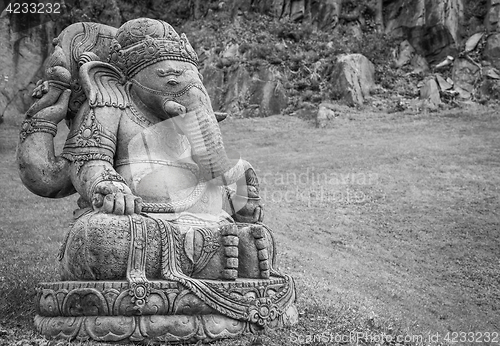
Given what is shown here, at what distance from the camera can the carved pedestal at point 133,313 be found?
3.79m

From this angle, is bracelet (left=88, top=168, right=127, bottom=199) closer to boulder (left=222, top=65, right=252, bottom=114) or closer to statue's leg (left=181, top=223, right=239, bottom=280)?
statue's leg (left=181, top=223, right=239, bottom=280)

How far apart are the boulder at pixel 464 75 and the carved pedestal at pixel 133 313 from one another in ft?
73.5

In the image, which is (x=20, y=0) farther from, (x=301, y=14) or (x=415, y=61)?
(x=415, y=61)

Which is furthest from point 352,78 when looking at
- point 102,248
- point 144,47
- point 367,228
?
point 102,248

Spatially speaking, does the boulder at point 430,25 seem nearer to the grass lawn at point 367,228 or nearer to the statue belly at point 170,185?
the grass lawn at point 367,228

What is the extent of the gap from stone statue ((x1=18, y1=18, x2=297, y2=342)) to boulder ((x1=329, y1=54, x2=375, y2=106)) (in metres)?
19.8

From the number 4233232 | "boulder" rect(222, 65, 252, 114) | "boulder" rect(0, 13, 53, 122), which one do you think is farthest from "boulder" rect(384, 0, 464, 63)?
"boulder" rect(0, 13, 53, 122)

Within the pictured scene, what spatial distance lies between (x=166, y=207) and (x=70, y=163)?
31.9 inches

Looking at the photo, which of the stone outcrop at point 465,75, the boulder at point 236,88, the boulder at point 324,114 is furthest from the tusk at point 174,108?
the stone outcrop at point 465,75

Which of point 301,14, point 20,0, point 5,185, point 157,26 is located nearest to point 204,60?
point 301,14

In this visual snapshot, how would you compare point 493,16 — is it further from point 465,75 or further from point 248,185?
point 248,185

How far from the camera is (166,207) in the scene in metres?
4.38

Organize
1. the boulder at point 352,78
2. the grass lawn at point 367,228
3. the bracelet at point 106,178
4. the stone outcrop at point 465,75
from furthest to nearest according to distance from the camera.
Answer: the stone outcrop at point 465,75, the boulder at point 352,78, the grass lawn at point 367,228, the bracelet at point 106,178

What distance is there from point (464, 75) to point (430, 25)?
3.02m
